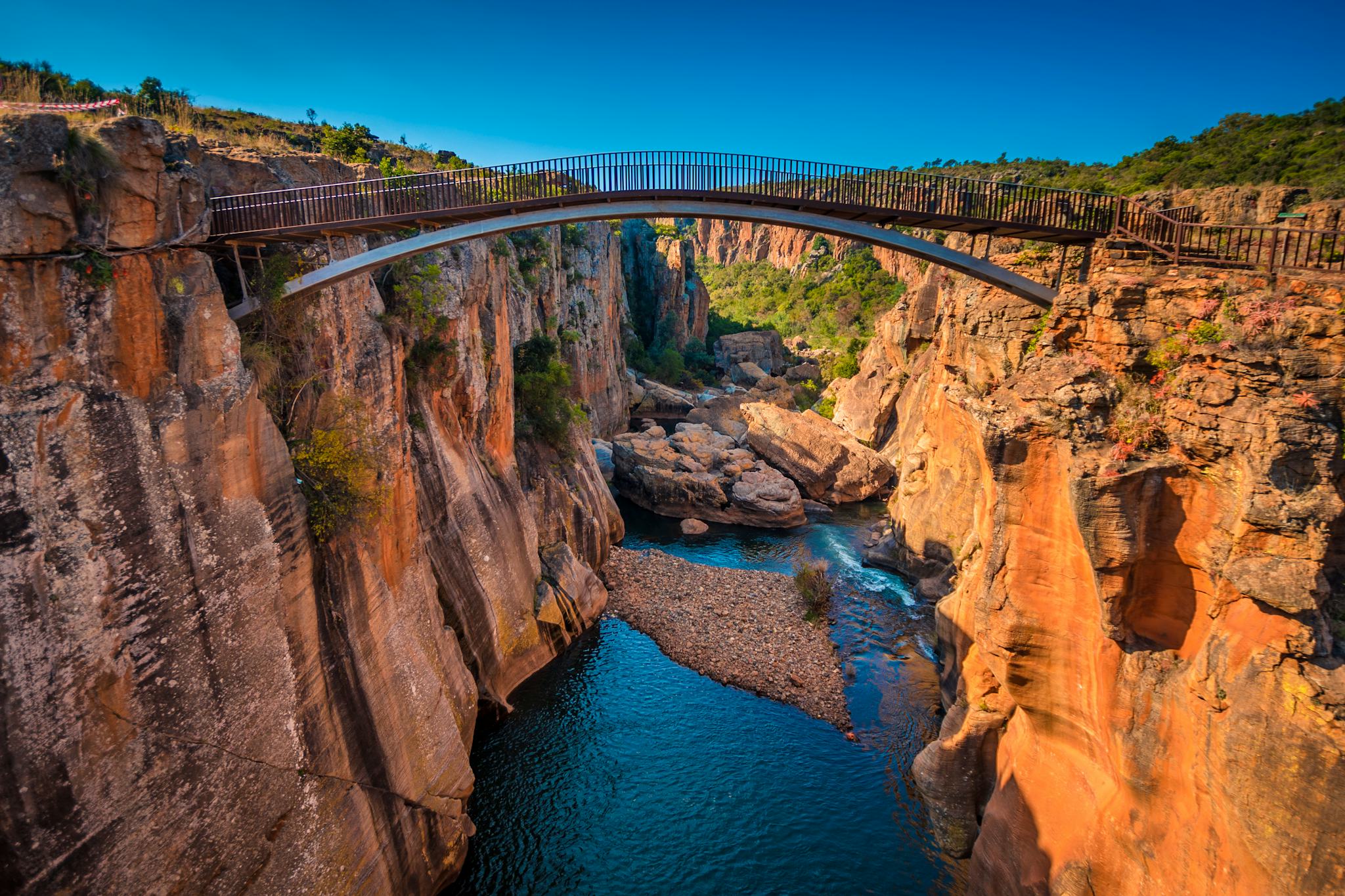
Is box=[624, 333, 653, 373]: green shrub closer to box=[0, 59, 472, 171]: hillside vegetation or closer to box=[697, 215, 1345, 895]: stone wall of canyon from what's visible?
box=[0, 59, 472, 171]: hillside vegetation

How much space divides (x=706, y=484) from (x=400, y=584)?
85.0 ft

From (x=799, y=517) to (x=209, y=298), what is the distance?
1242 inches

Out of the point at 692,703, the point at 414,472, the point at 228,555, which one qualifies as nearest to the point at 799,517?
the point at 692,703

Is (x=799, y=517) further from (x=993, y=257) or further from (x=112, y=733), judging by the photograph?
(x=112, y=733)

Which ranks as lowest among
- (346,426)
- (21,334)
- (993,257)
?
(346,426)

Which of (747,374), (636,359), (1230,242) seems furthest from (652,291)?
(1230,242)

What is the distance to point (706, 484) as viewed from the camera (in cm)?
4034

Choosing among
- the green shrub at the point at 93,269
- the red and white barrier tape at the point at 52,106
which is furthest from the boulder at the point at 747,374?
the green shrub at the point at 93,269

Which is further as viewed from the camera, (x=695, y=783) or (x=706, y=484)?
(x=706, y=484)

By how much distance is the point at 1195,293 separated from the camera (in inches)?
466

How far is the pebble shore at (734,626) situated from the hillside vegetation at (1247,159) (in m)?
17.2

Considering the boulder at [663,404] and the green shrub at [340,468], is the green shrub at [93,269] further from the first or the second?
the boulder at [663,404]

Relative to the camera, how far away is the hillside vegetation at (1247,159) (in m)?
22.2

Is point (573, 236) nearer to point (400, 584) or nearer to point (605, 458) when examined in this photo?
point (605, 458)
